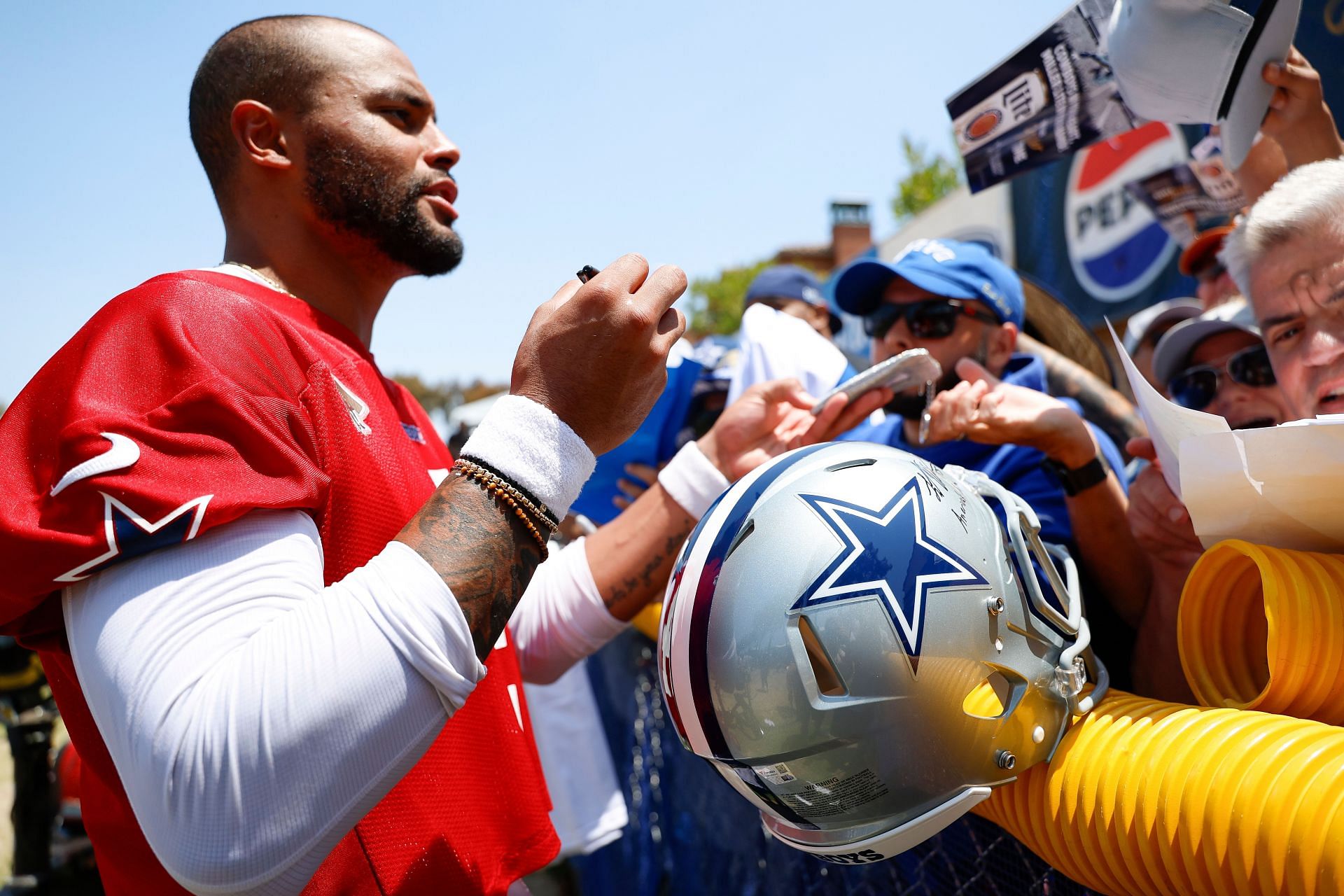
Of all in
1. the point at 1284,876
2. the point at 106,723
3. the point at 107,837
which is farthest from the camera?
the point at 107,837

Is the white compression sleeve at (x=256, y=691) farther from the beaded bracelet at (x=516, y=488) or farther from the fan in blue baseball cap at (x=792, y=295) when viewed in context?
the fan in blue baseball cap at (x=792, y=295)

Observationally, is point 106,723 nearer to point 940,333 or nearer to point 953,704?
point 953,704

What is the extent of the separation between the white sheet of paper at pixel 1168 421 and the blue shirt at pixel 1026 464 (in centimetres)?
71

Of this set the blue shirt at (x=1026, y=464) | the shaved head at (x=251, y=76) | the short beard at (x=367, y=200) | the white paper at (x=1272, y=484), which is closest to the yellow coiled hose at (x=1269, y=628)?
the white paper at (x=1272, y=484)

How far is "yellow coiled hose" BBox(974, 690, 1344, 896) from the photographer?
102 cm

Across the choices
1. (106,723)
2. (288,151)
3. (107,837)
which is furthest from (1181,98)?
(107,837)

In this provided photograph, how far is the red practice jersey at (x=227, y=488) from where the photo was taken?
45.9 inches

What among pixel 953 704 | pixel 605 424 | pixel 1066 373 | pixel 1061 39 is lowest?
pixel 1066 373

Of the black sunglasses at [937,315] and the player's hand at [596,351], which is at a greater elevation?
the player's hand at [596,351]

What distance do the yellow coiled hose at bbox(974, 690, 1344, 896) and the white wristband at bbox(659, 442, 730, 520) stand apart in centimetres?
101

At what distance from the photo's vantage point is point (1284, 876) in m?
1.02

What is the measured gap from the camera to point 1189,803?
1107mm

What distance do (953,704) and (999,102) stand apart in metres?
2.02

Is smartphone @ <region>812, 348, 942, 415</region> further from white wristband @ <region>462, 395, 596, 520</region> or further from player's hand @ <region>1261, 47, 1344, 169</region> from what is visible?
player's hand @ <region>1261, 47, 1344, 169</region>
